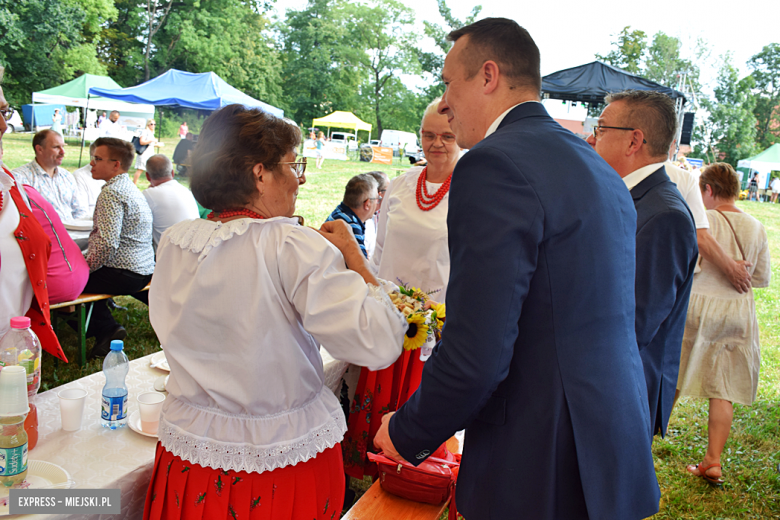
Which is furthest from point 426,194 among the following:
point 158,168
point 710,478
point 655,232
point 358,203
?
point 158,168

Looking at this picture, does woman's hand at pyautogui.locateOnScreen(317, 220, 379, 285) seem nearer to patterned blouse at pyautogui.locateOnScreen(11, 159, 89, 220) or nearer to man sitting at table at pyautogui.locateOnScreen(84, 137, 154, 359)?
man sitting at table at pyautogui.locateOnScreen(84, 137, 154, 359)

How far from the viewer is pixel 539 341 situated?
1097 millimetres

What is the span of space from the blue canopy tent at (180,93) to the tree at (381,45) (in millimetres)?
30809

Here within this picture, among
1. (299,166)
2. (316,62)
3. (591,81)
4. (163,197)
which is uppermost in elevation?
(316,62)

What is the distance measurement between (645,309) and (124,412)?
1795 millimetres

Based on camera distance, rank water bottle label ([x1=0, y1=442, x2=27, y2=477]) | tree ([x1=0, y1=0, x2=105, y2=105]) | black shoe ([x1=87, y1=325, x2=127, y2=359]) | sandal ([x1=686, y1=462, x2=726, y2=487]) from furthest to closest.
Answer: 1. tree ([x1=0, y1=0, x2=105, y2=105])
2. black shoe ([x1=87, y1=325, x2=127, y2=359])
3. sandal ([x1=686, y1=462, x2=726, y2=487])
4. water bottle label ([x1=0, y1=442, x2=27, y2=477])

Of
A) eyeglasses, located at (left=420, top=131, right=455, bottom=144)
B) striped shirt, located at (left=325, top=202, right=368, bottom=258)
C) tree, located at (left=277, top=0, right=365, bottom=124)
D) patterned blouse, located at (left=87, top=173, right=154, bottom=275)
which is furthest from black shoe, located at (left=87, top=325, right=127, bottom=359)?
tree, located at (left=277, top=0, right=365, bottom=124)

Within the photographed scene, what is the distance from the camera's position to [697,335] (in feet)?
11.4

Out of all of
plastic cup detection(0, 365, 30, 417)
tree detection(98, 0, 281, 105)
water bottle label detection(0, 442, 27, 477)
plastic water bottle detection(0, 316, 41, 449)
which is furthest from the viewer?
tree detection(98, 0, 281, 105)

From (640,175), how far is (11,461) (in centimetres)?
226

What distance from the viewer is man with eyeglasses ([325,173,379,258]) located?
4070 mm

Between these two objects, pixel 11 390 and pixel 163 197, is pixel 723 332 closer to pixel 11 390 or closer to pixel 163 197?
pixel 11 390

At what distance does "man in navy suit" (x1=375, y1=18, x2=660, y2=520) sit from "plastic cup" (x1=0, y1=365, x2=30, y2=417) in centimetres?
92

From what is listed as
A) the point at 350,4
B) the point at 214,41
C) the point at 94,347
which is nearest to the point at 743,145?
the point at 350,4
